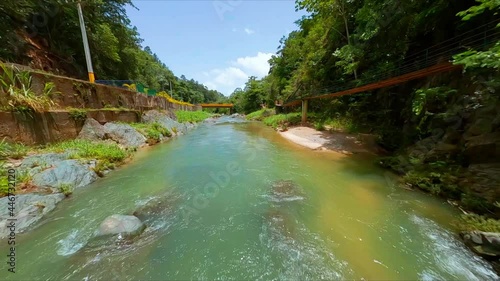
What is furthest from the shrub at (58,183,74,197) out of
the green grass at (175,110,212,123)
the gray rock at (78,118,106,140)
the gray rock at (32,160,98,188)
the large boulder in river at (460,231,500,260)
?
the green grass at (175,110,212,123)

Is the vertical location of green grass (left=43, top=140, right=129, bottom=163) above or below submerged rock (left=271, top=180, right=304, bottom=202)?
above

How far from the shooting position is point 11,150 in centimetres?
576

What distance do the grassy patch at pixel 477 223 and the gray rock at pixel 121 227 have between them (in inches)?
235

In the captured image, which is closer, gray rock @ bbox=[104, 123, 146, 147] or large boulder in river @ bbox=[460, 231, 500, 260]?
large boulder in river @ bbox=[460, 231, 500, 260]

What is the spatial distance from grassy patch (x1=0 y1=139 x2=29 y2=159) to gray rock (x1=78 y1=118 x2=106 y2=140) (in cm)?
248

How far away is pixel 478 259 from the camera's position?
2.98 metres

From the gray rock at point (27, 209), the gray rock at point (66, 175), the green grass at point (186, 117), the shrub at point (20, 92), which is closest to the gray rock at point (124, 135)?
the shrub at point (20, 92)

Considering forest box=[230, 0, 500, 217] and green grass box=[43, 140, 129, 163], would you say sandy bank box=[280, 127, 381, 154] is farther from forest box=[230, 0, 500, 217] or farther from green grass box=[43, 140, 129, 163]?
green grass box=[43, 140, 129, 163]

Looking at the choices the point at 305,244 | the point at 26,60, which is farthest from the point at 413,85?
the point at 26,60

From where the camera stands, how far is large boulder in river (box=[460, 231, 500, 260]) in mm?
2927

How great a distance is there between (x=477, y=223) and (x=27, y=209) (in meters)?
8.71

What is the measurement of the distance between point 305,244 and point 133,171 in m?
6.26

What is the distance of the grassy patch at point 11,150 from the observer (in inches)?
217

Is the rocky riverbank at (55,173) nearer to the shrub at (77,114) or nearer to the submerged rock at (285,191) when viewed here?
the shrub at (77,114)
